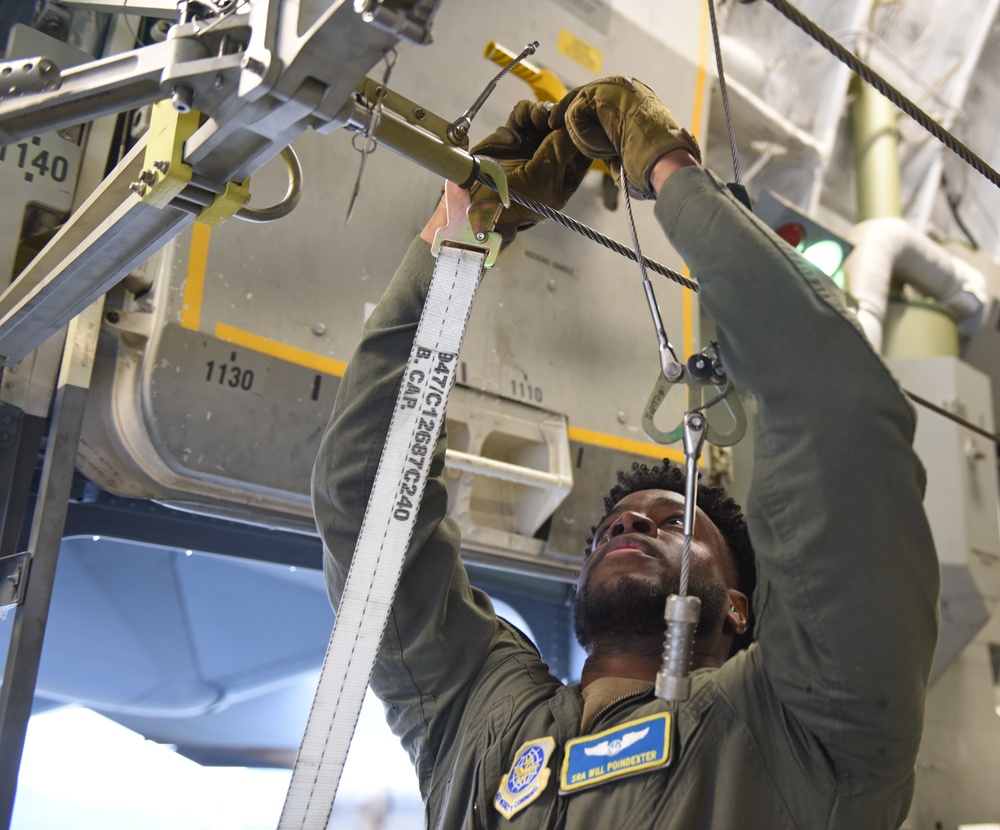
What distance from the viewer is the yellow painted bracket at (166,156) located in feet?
3.92

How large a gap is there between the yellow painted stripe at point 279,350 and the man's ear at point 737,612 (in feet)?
3.37

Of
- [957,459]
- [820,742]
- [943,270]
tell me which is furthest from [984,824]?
[820,742]

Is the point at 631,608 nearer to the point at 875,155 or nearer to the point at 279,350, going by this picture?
the point at 279,350

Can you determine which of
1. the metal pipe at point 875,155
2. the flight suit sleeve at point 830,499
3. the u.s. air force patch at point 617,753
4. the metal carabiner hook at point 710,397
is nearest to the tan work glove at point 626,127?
the flight suit sleeve at point 830,499

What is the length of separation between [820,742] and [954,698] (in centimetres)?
322

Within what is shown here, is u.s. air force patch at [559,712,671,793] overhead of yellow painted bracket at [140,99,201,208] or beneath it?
beneath

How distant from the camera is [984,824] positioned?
12.7 ft

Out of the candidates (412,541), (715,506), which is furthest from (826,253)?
(412,541)

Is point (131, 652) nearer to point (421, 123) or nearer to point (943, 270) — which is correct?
point (421, 123)

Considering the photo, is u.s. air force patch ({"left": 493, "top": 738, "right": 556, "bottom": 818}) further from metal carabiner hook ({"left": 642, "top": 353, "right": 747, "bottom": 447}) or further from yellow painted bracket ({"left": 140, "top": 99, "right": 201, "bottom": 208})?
yellow painted bracket ({"left": 140, "top": 99, "right": 201, "bottom": 208})

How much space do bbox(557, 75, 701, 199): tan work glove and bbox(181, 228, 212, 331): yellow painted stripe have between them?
99 cm

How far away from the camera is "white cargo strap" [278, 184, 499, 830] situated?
125 cm

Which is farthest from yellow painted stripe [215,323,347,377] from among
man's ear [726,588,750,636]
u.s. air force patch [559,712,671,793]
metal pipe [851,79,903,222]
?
metal pipe [851,79,903,222]

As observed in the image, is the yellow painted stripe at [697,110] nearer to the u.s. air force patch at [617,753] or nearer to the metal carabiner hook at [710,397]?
the metal carabiner hook at [710,397]
